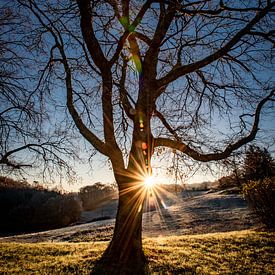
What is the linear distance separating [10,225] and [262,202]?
2880 centimetres

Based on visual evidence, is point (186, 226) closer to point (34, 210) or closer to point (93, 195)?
point (34, 210)

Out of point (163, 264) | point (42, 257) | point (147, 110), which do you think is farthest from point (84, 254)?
point (147, 110)

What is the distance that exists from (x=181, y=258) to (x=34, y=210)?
28.4 m

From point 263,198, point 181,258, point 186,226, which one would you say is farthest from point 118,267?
point 186,226

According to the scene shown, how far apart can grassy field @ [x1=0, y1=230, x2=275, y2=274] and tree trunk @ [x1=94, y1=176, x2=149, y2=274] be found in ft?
1.00

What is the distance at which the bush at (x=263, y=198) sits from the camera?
9742 millimetres

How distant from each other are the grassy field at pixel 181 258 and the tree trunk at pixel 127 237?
0.30m

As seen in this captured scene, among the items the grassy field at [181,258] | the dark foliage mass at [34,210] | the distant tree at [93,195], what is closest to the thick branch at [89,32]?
the grassy field at [181,258]

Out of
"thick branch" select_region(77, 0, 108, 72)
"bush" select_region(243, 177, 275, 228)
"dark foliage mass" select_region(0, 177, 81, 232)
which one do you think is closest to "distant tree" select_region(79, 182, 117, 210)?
"dark foliage mass" select_region(0, 177, 81, 232)

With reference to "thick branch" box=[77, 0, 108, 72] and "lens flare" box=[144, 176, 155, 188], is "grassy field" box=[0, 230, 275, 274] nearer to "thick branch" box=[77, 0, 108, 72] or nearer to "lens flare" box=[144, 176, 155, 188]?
"lens flare" box=[144, 176, 155, 188]

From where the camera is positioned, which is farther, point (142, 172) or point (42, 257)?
point (42, 257)

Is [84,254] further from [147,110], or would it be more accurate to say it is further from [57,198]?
[57,198]

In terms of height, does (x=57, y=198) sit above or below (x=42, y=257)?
above

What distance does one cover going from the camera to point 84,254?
633 centimetres
